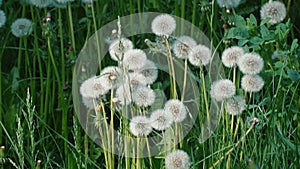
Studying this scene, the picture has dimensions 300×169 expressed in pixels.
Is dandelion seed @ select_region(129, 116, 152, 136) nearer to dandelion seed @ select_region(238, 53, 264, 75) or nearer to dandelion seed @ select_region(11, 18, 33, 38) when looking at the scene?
dandelion seed @ select_region(238, 53, 264, 75)

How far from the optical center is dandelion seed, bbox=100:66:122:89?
1.62m

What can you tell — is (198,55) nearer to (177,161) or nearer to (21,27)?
(177,161)

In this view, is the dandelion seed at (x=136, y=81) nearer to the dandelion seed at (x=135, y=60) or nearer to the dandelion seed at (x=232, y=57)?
the dandelion seed at (x=135, y=60)

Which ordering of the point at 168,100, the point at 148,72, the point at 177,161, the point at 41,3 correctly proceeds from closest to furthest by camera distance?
the point at 177,161 → the point at 148,72 → the point at 168,100 → the point at 41,3

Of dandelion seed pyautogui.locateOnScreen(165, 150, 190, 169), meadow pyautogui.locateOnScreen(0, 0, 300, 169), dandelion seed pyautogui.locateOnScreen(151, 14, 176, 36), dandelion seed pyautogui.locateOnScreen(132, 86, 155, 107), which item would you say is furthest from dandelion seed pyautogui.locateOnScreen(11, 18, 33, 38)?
dandelion seed pyautogui.locateOnScreen(165, 150, 190, 169)

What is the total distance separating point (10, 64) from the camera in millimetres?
2697

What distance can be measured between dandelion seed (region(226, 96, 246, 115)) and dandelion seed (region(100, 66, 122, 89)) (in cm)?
27

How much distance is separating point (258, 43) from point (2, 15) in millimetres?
889

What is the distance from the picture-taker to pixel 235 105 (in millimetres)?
1695

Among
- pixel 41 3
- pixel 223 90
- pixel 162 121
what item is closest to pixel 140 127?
pixel 162 121

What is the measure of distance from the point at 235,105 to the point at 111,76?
0.31 m

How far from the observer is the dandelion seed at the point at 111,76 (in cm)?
162

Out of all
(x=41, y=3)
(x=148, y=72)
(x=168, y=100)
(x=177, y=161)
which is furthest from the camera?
(x=41, y=3)

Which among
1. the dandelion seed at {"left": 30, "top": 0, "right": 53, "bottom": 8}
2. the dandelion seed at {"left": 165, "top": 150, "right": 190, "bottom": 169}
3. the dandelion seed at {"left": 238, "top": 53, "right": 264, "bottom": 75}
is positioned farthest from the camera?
the dandelion seed at {"left": 30, "top": 0, "right": 53, "bottom": 8}
